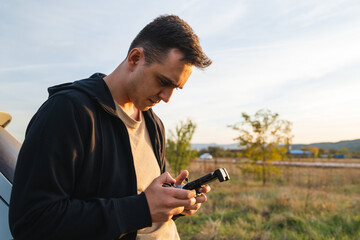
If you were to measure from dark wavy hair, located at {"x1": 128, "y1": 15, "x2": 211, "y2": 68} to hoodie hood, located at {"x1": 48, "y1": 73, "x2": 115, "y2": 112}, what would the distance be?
0.27 meters

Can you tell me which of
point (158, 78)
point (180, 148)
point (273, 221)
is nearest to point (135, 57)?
point (158, 78)

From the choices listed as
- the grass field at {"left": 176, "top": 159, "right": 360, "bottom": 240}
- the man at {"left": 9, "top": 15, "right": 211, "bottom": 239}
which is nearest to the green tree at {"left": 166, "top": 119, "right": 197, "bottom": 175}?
the grass field at {"left": 176, "top": 159, "right": 360, "bottom": 240}

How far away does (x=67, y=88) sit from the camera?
1309 millimetres

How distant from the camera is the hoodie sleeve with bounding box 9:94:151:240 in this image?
1027 millimetres

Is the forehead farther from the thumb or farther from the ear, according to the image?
the thumb

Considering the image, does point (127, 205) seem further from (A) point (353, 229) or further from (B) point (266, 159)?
(B) point (266, 159)

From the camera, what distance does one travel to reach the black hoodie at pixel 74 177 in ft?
3.39

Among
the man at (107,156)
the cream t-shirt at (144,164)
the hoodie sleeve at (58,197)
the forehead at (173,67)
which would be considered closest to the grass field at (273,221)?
the cream t-shirt at (144,164)

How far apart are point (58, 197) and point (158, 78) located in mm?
748

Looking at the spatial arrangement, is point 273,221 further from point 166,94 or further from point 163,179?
point 163,179

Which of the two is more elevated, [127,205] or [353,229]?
[127,205]

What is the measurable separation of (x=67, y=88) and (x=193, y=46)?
26.0 inches

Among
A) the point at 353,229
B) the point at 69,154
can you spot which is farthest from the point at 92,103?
the point at 353,229

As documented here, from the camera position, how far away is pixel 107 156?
1294 millimetres
